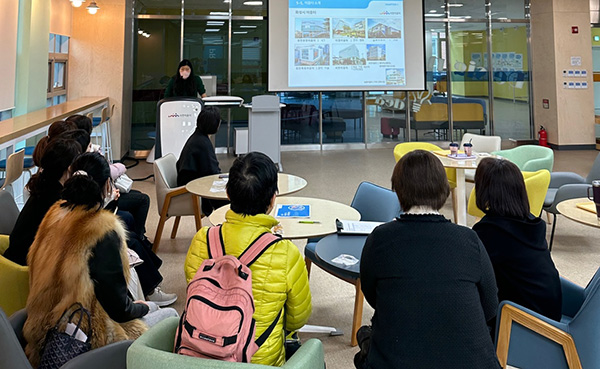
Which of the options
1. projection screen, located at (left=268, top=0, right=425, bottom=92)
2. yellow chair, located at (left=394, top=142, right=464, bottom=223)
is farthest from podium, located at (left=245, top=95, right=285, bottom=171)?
yellow chair, located at (left=394, top=142, right=464, bottom=223)

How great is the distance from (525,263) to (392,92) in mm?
9049

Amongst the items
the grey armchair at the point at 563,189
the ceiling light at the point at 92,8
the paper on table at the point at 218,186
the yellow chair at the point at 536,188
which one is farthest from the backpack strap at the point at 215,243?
the ceiling light at the point at 92,8

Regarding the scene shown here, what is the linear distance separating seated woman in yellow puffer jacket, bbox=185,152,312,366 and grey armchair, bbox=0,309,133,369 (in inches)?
14.2

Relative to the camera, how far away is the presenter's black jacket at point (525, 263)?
196cm

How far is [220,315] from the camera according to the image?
133 cm

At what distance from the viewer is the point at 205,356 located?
1326 millimetres

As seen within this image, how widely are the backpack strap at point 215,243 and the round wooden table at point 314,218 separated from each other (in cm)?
85

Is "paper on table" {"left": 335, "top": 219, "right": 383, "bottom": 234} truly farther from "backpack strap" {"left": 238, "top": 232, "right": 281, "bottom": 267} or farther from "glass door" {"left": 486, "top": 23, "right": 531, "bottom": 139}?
"glass door" {"left": 486, "top": 23, "right": 531, "bottom": 139}

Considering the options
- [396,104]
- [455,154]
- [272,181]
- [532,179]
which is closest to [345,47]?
[396,104]

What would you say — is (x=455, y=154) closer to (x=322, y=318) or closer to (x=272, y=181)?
(x=322, y=318)

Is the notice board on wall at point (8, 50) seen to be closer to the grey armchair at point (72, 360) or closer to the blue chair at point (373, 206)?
the blue chair at point (373, 206)

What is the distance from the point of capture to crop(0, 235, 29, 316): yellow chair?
202 centimetres

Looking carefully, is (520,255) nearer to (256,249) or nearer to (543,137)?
(256,249)

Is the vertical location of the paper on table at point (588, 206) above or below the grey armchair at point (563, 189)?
below
